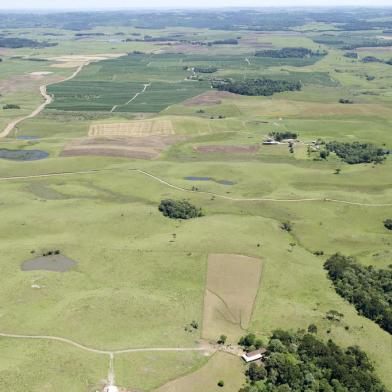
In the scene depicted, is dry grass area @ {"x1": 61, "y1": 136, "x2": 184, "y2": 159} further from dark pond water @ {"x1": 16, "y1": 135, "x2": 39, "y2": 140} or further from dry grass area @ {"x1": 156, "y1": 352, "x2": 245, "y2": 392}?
dry grass area @ {"x1": 156, "y1": 352, "x2": 245, "y2": 392}

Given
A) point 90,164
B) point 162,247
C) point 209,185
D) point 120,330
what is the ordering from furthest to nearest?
point 90,164, point 209,185, point 162,247, point 120,330

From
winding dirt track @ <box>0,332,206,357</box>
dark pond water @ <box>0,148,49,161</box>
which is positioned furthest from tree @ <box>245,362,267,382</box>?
dark pond water @ <box>0,148,49,161</box>

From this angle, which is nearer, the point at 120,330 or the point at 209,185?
the point at 120,330

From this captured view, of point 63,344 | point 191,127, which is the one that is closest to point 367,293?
point 63,344

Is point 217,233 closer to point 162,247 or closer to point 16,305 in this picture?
point 162,247

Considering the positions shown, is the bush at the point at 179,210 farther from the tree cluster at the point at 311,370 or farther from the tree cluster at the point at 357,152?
the tree cluster at the point at 357,152

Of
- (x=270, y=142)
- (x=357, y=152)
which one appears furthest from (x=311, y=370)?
(x=270, y=142)

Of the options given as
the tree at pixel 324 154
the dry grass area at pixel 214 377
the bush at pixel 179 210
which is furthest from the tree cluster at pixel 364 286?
the tree at pixel 324 154
